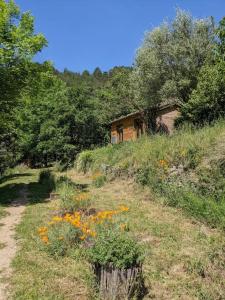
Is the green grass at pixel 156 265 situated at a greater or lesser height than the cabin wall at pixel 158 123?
lesser

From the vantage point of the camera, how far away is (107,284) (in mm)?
4805

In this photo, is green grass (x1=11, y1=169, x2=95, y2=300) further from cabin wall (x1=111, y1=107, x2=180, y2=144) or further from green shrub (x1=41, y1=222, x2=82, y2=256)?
cabin wall (x1=111, y1=107, x2=180, y2=144)

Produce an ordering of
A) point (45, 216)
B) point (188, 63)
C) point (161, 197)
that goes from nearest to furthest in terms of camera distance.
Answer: point (45, 216) < point (161, 197) < point (188, 63)

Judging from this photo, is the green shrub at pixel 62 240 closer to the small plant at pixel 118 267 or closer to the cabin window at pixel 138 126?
the small plant at pixel 118 267

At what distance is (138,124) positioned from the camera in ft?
102

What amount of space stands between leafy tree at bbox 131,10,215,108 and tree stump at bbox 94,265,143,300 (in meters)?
20.1

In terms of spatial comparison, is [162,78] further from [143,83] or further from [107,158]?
[107,158]

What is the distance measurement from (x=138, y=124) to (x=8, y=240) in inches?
944

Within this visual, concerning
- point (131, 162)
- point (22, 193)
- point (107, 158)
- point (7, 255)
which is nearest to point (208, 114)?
point (107, 158)

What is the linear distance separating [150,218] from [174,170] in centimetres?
290

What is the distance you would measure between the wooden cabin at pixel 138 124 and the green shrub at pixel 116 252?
1860 centimetres

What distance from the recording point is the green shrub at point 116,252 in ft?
15.7

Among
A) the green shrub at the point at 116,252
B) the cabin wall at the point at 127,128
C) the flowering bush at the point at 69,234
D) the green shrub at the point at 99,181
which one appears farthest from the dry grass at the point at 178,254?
the cabin wall at the point at 127,128

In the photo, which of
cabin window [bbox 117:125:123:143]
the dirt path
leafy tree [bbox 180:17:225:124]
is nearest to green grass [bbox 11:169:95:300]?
the dirt path
